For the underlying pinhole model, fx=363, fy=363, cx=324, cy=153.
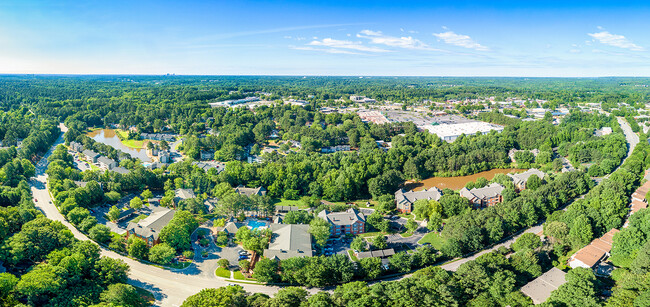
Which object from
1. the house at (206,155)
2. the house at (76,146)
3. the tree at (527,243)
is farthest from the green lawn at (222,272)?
the house at (76,146)

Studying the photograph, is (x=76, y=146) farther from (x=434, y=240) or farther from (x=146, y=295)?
(x=434, y=240)

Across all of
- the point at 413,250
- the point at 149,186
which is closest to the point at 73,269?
the point at 149,186

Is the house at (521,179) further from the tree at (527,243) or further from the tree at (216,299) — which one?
the tree at (216,299)

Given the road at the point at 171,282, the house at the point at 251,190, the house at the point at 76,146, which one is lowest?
the road at the point at 171,282

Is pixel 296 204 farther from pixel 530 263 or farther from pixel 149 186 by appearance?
pixel 530 263

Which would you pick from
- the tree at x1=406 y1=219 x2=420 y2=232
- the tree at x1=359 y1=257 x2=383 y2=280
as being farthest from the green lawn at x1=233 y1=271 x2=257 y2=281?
the tree at x1=406 y1=219 x2=420 y2=232

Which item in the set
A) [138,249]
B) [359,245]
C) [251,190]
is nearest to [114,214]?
[138,249]

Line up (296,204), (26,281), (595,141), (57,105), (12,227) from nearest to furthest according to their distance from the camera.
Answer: (26,281) → (12,227) → (296,204) → (595,141) → (57,105)
